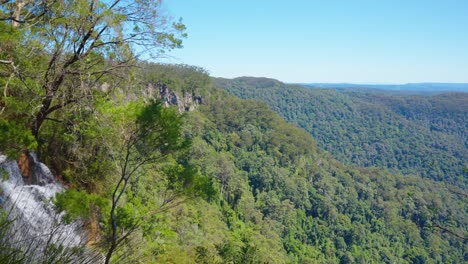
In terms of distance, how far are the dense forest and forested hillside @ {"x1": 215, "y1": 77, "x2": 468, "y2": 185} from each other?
1806cm

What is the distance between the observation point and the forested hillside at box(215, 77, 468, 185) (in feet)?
359

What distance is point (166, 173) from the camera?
4883 mm

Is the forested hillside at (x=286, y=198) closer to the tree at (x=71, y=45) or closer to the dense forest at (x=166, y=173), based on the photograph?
the dense forest at (x=166, y=173)

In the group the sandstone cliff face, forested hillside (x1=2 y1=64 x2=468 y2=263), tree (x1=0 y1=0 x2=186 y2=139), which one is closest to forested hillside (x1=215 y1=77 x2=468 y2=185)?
forested hillside (x1=2 y1=64 x2=468 y2=263)

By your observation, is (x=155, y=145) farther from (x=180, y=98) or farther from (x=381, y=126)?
(x=381, y=126)

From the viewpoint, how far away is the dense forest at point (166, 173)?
13.9 feet

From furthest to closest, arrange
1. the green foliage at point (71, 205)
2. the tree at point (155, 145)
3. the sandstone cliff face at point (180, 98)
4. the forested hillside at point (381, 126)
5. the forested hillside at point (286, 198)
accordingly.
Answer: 1. the forested hillside at point (381, 126)
2. the sandstone cliff face at point (180, 98)
3. the forested hillside at point (286, 198)
4. the tree at point (155, 145)
5. the green foliage at point (71, 205)

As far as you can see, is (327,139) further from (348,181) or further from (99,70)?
(99,70)

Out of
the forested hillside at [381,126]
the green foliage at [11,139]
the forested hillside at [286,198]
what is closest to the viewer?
the green foliage at [11,139]

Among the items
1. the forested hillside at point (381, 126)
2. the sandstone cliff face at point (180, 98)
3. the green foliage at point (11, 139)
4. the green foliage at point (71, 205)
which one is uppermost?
the green foliage at point (11, 139)

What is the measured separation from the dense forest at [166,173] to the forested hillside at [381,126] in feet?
59.3

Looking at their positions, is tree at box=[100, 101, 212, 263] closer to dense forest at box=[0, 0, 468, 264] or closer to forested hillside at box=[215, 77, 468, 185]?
dense forest at box=[0, 0, 468, 264]

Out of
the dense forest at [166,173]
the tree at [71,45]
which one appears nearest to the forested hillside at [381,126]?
the dense forest at [166,173]

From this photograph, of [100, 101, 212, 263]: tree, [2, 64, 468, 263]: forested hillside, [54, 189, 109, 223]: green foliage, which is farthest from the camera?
[2, 64, 468, 263]: forested hillside
